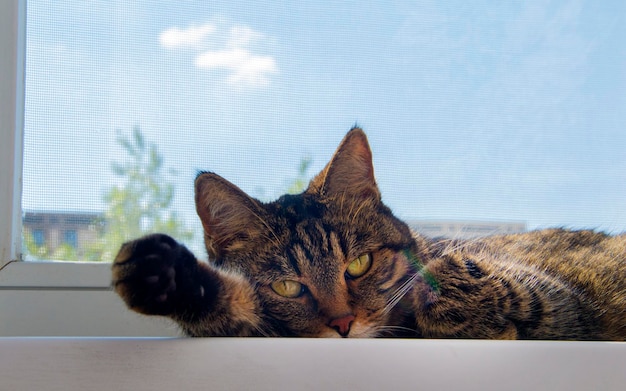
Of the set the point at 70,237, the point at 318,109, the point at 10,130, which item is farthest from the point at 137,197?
the point at 318,109

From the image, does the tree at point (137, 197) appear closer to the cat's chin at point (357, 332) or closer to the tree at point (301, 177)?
the tree at point (301, 177)

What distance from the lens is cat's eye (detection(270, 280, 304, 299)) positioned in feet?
2.81

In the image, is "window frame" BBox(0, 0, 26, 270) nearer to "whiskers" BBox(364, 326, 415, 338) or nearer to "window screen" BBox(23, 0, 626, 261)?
"window screen" BBox(23, 0, 626, 261)

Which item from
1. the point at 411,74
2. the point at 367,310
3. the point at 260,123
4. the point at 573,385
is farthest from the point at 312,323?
the point at 411,74

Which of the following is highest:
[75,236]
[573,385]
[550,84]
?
[550,84]

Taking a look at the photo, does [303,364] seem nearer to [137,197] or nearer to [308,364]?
[308,364]

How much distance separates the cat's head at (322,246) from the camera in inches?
33.1

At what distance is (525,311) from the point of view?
2.72ft

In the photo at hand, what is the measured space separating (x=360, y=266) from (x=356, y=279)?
0.08 ft

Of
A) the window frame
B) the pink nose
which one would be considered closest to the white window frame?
the pink nose

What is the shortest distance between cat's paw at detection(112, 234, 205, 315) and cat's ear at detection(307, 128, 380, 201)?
37 centimetres

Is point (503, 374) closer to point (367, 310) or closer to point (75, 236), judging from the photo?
point (367, 310)

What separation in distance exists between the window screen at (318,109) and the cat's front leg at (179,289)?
10.7 inches

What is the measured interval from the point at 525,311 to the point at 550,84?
24.3 inches
